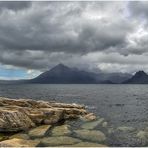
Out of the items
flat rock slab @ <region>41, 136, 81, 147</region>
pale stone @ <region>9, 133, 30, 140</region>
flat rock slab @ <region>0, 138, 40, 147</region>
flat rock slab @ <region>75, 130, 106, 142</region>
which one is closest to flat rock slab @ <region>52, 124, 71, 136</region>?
flat rock slab @ <region>75, 130, 106, 142</region>

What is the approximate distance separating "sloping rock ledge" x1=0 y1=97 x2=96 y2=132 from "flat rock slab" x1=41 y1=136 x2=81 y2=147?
6.76m

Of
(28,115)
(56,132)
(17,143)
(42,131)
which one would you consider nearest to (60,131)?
(56,132)

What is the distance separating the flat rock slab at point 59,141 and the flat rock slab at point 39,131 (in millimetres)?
2438

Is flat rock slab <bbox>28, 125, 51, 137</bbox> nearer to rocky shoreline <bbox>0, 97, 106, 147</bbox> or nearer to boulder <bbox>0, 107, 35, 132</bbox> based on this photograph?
rocky shoreline <bbox>0, 97, 106, 147</bbox>

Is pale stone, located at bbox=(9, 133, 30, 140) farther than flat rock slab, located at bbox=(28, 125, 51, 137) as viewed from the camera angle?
No

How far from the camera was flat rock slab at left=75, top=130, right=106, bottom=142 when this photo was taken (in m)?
29.4

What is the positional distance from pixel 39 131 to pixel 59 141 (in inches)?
227

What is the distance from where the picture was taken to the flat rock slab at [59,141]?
26.8 meters

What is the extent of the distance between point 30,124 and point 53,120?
455cm

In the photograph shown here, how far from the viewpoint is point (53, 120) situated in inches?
1551

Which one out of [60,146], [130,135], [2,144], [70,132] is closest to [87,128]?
[70,132]

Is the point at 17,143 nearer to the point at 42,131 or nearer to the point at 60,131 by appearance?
the point at 42,131

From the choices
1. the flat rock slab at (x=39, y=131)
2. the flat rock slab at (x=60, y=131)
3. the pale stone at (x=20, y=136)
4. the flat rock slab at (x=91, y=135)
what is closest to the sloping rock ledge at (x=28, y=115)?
the flat rock slab at (x=39, y=131)

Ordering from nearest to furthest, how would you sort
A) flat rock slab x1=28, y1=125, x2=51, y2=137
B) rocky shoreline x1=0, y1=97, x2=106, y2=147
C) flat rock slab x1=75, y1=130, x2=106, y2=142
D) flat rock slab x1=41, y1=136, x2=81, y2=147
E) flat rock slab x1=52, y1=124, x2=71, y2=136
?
flat rock slab x1=41, y1=136, x2=81, y2=147 < rocky shoreline x1=0, y1=97, x2=106, y2=147 < flat rock slab x1=75, y1=130, x2=106, y2=142 < flat rock slab x1=28, y1=125, x2=51, y2=137 < flat rock slab x1=52, y1=124, x2=71, y2=136
